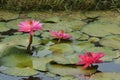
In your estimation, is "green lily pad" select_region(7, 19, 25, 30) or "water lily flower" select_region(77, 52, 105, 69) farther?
"green lily pad" select_region(7, 19, 25, 30)

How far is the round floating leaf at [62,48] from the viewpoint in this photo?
9.71 ft

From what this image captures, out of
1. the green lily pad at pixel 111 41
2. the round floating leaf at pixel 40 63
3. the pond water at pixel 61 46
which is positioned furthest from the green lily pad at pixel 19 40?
the green lily pad at pixel 111 41

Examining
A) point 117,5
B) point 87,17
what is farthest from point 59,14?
point 117,5

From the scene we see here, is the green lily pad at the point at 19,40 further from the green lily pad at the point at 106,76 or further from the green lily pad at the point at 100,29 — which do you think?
the green lily pad at the point at 106,76

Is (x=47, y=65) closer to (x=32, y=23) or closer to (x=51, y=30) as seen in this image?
(x=32, y=23)

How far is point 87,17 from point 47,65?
1200 millimetres

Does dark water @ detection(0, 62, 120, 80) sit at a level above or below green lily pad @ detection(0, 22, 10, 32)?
below

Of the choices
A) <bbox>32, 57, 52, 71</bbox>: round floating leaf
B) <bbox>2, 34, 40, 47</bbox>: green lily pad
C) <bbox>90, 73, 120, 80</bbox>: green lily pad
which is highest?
<bbox>2, 34, 40, 47</bbox>: green lily pad

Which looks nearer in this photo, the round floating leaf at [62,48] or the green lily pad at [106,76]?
the green lily pad at [106,76]

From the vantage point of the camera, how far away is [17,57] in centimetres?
281

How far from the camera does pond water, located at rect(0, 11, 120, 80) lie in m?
2.60

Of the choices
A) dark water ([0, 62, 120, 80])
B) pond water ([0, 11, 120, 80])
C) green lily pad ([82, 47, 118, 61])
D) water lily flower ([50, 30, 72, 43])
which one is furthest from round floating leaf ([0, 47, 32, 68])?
green lily pad ([82, 47, 118, 61])

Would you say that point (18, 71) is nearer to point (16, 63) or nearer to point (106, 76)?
point (16, 63)

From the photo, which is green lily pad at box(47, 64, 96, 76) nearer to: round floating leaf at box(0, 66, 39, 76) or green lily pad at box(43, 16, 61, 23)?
round floating leaf at box(0, 66, 39, 76)
